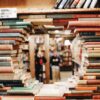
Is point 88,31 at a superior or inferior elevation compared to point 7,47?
superior

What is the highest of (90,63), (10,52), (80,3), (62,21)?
(80,3)

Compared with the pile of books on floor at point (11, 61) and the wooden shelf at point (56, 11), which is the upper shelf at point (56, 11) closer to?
the wooden shelf at point (56, 11)

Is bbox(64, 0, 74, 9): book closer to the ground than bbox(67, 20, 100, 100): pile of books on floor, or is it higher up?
higher up

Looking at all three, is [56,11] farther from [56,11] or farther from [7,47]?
[7,47]

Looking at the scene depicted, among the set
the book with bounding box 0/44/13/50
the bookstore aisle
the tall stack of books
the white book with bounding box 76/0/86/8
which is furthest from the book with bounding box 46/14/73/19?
the book with bounding box 0/44/13/50

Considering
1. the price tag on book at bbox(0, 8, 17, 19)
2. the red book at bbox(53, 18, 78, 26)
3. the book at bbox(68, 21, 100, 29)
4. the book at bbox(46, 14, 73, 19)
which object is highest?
the price tag on book at bbox(0, 8, 17, 19)

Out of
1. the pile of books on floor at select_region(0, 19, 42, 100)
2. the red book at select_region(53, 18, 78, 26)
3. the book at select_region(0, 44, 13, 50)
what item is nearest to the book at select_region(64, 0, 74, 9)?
the red book at select_region(53, 18, 78, 26)

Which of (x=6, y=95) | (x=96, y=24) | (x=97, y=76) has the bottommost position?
(x=6, y=95)

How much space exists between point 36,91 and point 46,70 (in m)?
3.60

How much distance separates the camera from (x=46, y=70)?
596cm

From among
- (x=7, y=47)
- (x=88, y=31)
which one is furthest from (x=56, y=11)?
(x=7, y=47)

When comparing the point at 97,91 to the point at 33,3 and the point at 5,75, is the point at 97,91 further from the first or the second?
the point at 33,3

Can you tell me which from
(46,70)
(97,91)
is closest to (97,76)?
(97,91)

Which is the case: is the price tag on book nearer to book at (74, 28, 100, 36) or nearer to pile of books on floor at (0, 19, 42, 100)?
pile of books on floor at (0, 19, 42, 100)
